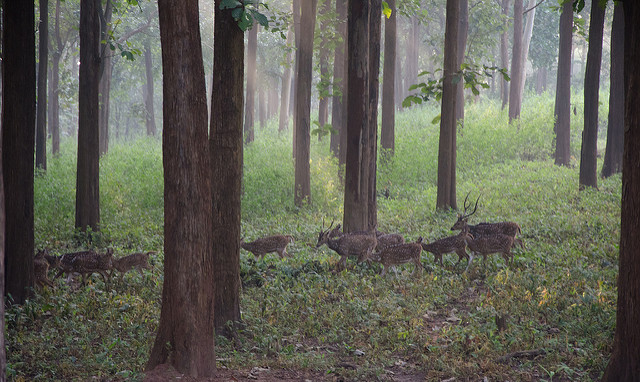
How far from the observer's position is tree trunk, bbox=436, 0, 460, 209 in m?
16.2

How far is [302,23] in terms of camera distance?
18.8 m

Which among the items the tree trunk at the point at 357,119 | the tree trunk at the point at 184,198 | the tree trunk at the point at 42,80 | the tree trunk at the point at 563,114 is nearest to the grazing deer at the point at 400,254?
the tree trunk at the point at 357,119

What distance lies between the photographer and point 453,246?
37.0 feet

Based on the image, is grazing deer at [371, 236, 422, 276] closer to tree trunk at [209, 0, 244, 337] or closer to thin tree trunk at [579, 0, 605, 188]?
tree trunk at [209, 0, 244, 337]

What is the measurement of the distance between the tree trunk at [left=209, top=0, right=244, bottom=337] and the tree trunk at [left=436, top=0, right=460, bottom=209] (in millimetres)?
9389

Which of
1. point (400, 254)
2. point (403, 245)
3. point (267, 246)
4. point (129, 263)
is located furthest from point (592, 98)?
point (129, 263)

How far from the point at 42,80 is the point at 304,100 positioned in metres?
9.34

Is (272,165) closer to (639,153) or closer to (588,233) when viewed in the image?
(588,233)

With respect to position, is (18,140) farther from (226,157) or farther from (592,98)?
(592,98)

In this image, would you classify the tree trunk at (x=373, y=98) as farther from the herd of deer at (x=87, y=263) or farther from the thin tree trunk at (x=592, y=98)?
the thin tree trunk at (x=592, y=98)

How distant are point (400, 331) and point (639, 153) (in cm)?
389

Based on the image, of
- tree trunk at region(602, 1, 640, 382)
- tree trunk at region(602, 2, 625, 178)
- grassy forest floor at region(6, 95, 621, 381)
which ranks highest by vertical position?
tree trunk at region(602, 2, 625, 178)

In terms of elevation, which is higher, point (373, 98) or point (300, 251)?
point (373, 98)

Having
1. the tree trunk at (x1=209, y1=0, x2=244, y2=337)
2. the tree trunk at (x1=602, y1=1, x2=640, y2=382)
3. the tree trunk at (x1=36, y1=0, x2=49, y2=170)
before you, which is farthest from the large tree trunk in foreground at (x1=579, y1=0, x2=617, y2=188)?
the tree trunk at (x1=36, y1=0, x2=49, y2=170)
